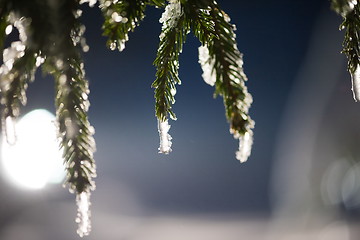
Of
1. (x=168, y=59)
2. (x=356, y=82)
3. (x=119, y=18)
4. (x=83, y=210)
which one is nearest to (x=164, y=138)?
(x=168, y=59)

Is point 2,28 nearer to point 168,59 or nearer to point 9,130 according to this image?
point 9,130

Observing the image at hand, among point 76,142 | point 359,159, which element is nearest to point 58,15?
point 76,142

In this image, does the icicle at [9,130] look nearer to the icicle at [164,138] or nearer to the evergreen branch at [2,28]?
the evergreen branch at [2,28]

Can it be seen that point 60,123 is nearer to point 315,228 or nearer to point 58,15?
point 58,15

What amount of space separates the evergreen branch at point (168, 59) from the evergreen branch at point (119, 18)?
0.12 meters

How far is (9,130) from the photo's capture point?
98 cm

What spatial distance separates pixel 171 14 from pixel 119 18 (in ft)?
0.89

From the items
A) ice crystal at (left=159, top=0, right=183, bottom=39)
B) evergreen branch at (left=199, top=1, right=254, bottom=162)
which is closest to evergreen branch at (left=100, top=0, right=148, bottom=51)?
ice crystal at (left=159, top=0, right=183, bottom=39)

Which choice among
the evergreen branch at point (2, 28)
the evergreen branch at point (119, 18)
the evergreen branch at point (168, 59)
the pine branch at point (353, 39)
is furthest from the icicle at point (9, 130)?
the pine branch at point (353, 39)

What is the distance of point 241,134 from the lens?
2.93ft

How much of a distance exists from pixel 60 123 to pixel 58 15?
0.28 metres

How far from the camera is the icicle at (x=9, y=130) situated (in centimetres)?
92

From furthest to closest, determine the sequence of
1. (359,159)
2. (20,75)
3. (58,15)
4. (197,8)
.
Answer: (359,159) < (197,8) < (20,75) < (58,15)

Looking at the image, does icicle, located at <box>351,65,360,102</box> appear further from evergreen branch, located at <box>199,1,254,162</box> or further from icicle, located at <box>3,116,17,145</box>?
icicle, located at <box>3,116,17,145</box>
